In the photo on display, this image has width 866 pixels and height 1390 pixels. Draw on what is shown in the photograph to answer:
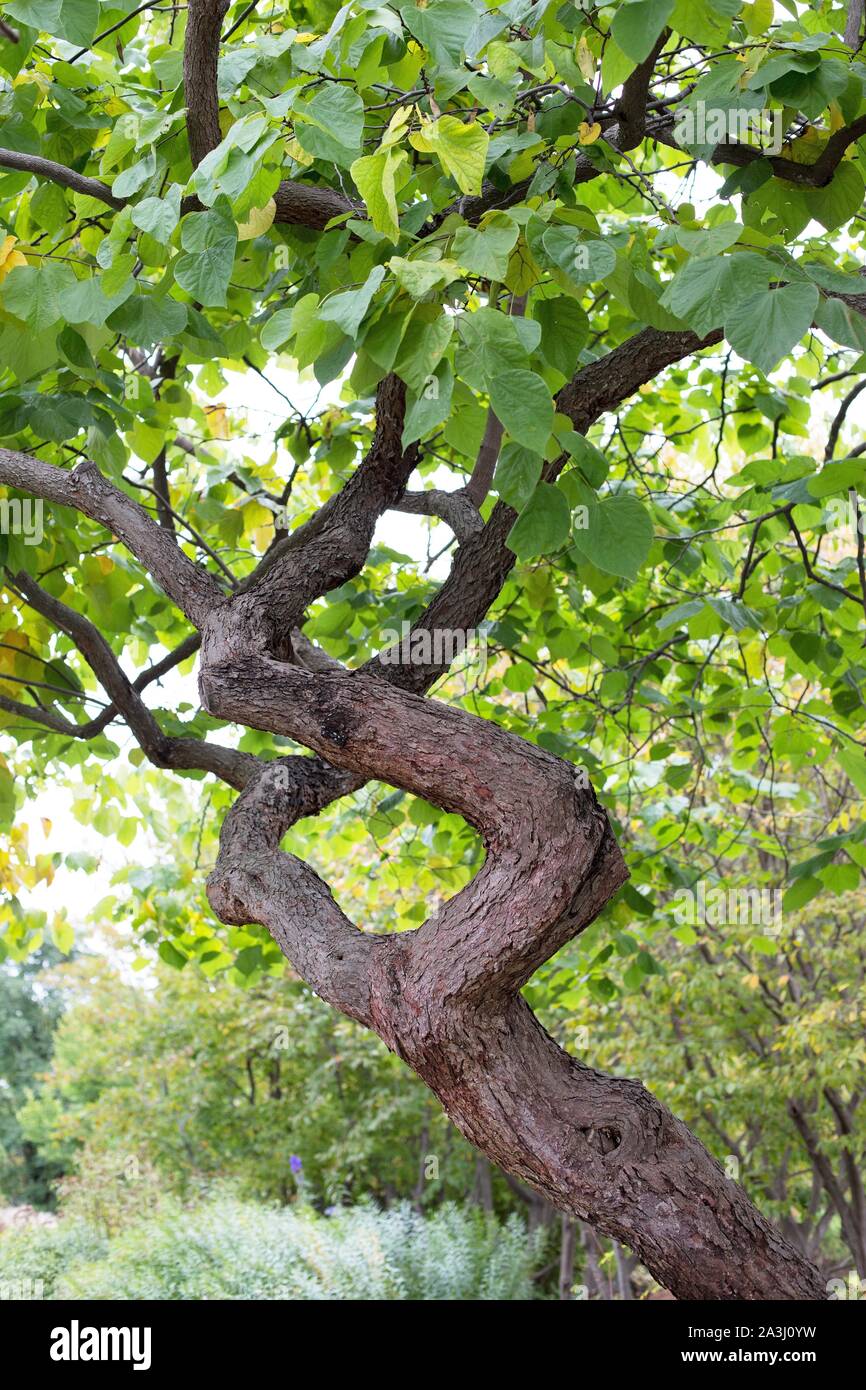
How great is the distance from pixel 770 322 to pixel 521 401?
A: 373 millimetres

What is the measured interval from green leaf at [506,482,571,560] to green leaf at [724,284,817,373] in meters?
0.41

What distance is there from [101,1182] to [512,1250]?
15.6 feet

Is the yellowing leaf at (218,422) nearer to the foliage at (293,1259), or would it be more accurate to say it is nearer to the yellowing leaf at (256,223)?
the yellowing leaf at (256,223)

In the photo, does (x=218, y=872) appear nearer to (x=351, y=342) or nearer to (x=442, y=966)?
(x=442, y=966)

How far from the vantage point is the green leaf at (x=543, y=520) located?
1904 mm

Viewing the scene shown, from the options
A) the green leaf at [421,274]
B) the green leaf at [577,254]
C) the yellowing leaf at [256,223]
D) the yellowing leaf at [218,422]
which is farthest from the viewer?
the yellowing leaf at [218,422]

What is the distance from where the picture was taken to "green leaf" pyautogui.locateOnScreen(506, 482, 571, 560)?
6.25ft

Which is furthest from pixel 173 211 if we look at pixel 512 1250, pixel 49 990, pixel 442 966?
pixel 49 990

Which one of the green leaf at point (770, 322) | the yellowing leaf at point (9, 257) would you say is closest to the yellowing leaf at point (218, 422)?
the yellowing leaf at point (9, 257)

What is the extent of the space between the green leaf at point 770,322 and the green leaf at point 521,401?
31 centimetres

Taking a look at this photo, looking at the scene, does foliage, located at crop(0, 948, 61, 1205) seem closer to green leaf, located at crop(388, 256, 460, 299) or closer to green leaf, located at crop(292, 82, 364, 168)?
green leaf, located at crop(292, 82, 364, 168)

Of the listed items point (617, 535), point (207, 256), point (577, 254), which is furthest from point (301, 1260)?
Result: point (577, 254)

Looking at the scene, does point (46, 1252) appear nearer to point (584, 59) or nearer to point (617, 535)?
point (617, 535)

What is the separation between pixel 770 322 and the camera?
1.55 metres
